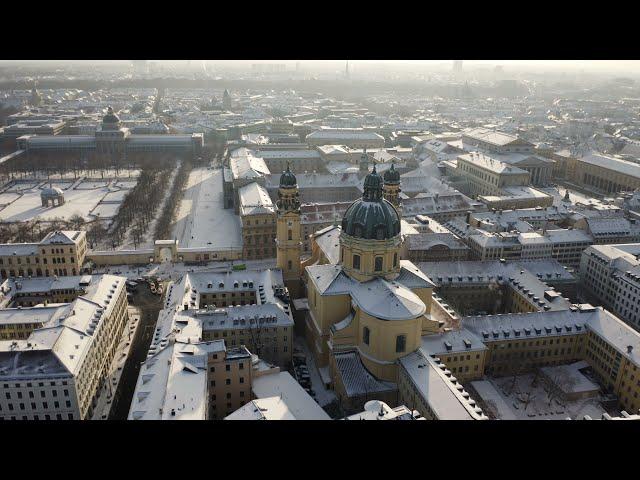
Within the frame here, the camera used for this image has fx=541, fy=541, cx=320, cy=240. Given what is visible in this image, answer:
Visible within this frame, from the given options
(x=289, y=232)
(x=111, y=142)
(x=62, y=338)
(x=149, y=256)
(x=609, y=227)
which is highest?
(x=289, y=232)

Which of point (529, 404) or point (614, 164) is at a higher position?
point (614, 164)

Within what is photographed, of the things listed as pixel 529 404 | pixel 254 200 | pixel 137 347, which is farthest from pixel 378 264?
pixel 254 200

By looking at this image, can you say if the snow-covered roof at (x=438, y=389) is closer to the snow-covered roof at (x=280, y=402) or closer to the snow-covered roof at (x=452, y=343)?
the snow-covered roof at (x=452, y=343)

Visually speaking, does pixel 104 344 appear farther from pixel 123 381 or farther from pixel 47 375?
pixel 47 375

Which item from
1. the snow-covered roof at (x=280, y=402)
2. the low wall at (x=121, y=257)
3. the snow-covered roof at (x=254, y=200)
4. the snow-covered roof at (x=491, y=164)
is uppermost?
the snow-covered roof at (x=491, y=164)

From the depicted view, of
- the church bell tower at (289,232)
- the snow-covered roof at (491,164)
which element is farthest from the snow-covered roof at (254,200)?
the snow-covered roof at (491,164)

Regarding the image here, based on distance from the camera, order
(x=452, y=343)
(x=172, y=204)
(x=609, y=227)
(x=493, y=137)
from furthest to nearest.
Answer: (x=493, y=137), (x=172, y=204), (x=609, y=227), (x=452, y=343)

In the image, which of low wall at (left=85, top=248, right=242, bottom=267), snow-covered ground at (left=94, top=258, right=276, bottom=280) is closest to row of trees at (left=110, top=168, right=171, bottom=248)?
low wall at (left=85, top=248, right=242, bottom=267)

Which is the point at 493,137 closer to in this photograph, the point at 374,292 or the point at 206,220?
the point at 206,220
